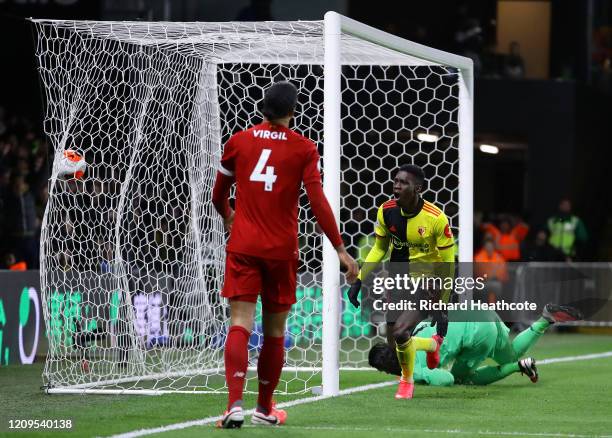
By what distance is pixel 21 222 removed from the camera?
15.1 meters

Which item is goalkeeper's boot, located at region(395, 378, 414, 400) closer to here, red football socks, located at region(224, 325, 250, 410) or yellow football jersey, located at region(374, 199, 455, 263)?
yellow football jersey, located at region(374, 199, 455, 263)

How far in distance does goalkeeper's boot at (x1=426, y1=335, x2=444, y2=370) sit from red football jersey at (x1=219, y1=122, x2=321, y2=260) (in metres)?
3.05

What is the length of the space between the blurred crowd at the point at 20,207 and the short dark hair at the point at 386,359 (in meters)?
5.67

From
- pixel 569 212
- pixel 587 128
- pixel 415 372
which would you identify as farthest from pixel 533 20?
pixel 415 372

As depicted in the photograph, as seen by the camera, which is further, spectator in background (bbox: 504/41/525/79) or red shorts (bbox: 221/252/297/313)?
spectator in background (bbox: 504/41/525/79)

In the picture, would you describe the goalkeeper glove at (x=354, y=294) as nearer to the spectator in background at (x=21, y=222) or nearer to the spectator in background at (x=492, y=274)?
the spectator in background at (x=21, y=222)

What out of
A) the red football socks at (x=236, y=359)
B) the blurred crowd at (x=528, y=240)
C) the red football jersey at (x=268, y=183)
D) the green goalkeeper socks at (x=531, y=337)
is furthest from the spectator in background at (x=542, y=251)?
the red football socks at (x=236, y=359)

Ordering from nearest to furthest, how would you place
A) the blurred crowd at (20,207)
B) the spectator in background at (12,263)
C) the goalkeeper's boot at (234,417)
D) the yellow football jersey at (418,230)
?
the goalkeeper's boot at (234,417) < the yellow football jersey at (418,230) < the spectator in background at (12,263) < the blurred crowd at (20,207)

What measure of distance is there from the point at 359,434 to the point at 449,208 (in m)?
8.10

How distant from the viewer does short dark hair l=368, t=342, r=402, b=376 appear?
380 inches

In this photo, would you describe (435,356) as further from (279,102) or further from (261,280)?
(279,102)

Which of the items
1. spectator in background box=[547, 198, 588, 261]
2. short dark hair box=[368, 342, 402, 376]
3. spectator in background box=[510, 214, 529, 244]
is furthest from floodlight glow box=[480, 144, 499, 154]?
short dark hair box=[368, 342, 402, 376]

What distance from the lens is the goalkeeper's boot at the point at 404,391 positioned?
29.4 ft

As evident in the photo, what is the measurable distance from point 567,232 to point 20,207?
30.9 ft
